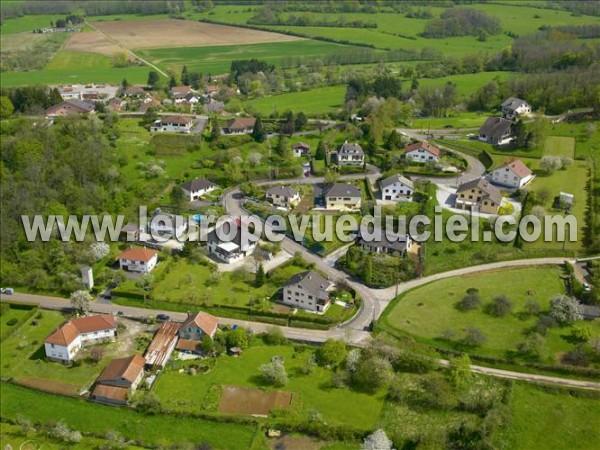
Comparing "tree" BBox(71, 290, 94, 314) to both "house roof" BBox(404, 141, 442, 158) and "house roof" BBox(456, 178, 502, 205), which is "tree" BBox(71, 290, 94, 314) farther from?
"house roof" BBox(404, 141, 442, 158)

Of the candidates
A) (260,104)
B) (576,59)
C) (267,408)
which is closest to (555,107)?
(576,59)

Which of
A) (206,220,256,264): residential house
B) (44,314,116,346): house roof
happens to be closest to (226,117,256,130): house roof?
(206,220,256,264): residential house

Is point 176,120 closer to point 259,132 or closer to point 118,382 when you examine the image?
point 259,132

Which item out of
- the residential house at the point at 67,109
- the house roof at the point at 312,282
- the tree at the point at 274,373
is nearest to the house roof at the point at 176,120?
the residential house at the point at 67,109

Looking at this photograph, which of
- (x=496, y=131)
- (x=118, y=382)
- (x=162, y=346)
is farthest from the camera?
(x=496, y=131)

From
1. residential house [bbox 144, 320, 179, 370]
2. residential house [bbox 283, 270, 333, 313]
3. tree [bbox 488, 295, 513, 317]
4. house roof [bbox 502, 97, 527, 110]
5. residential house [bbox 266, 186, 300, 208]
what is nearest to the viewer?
residential house [bbox 144, 320, 179, 370]

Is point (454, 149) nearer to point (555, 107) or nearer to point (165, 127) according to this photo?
point (555, 107)

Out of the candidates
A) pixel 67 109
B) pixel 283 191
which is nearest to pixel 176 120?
pixel 67 109
